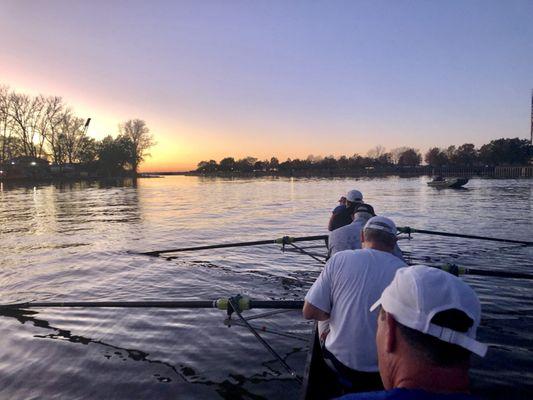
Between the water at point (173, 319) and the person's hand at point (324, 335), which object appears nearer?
the person's hand at point (324, 335)

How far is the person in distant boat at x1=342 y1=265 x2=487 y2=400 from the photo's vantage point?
1.53 metres

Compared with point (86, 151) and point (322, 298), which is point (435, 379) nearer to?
point (322, 298)

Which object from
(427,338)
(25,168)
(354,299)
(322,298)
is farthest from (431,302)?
(25,168)

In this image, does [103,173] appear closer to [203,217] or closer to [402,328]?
[203,217]

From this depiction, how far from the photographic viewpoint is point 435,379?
5.04 ft

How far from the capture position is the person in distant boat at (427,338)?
1.53 m

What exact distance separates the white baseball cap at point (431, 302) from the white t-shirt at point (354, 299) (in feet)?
6.02

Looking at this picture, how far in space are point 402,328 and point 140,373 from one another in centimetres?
532

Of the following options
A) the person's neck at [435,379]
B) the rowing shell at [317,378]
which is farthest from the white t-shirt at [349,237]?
the person's neck at [435,379]

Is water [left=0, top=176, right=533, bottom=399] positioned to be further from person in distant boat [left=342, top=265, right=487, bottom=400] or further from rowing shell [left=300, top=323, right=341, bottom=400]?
person in distant boat [left=342, top=265, right=487, bottom=400]

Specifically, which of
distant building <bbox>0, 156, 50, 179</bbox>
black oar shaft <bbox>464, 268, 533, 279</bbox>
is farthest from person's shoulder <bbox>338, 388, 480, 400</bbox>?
distant building <bbox>0, 156, 50, 179</bbox>

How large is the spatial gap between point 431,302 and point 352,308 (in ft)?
6.47

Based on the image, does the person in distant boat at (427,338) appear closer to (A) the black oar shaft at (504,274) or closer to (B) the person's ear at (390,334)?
(B) the person's ear at (390,334)

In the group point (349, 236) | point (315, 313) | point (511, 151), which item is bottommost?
point (315, 313)
